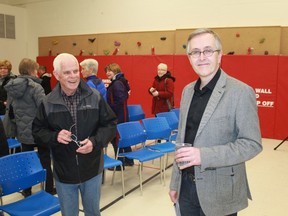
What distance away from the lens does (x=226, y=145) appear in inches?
55.2

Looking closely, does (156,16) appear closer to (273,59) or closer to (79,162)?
(273,59)

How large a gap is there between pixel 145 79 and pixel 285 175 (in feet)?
15.3

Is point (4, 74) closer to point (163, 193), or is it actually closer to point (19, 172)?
point (19, 172)

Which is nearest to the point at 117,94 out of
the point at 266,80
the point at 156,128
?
the point at 156,128

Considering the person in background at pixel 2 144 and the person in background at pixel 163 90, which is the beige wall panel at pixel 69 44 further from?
the person in background at pixel 2 144

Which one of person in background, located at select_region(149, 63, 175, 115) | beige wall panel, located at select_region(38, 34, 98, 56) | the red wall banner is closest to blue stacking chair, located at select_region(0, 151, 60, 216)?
person in background, located at select_region(149, 63, 175, 115)

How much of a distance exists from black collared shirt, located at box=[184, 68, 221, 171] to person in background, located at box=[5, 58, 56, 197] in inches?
95.6

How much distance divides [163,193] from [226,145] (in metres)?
2.72

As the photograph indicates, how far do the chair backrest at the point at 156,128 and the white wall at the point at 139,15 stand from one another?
14.2 feet

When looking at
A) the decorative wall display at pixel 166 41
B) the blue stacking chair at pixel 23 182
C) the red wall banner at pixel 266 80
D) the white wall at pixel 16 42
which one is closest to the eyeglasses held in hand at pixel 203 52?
the blue stacking chair at pixel 23 182

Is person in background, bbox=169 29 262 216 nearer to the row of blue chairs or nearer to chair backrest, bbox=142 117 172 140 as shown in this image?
the row of blue chairs

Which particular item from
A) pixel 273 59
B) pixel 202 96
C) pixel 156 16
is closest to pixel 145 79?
pixel 156 16

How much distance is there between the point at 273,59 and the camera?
6715mm

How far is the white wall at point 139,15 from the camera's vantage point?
7.46m
